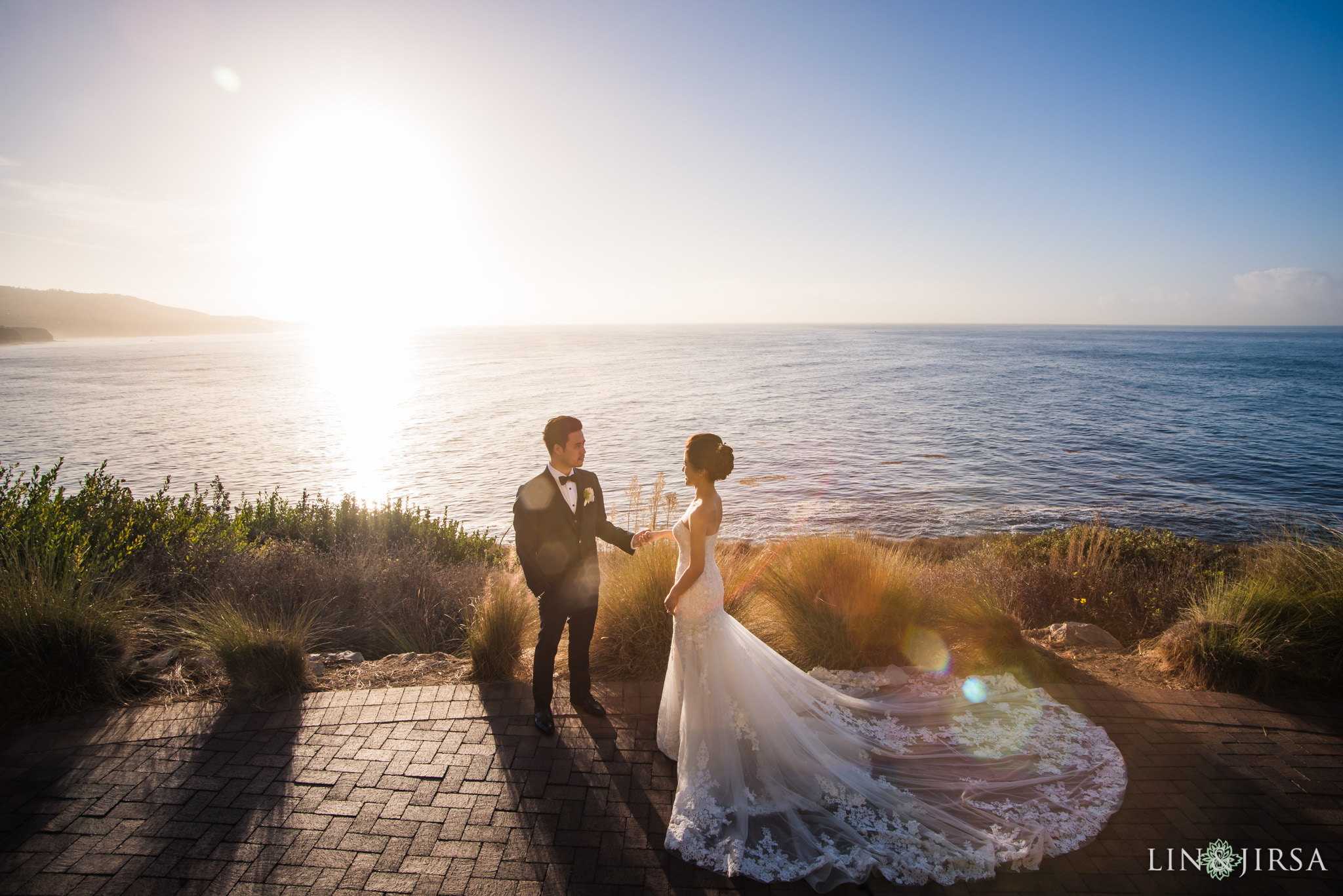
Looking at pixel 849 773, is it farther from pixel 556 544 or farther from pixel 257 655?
pixel 257 655

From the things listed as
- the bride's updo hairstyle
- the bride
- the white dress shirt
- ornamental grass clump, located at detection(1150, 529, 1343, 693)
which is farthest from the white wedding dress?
ornamental grass clump, located at detection(1150, 529, 1343, 693)

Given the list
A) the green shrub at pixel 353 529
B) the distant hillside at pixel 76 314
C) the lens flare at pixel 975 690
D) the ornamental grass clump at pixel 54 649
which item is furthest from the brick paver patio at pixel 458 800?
the distant hillside at pixel 76 314

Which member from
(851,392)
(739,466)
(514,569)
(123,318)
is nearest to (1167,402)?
(851,392)

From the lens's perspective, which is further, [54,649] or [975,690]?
[975,690]

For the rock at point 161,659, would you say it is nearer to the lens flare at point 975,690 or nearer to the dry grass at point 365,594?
the dry grass at point 365,594

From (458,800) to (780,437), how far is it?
1002 inches

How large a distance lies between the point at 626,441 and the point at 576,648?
22.5m

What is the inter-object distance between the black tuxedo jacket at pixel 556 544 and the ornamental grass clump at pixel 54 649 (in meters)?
3.72

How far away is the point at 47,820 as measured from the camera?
3857 millimetres

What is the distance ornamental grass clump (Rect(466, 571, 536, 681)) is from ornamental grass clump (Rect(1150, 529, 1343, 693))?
602 cm

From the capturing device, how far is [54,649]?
17.3 feet

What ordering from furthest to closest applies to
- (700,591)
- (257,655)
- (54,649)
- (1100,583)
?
(1100,583) < (257,655) < (54,649) < (700,591)

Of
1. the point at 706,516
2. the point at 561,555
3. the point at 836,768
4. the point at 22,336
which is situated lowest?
the point at 836,768

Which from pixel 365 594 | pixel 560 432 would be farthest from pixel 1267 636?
pixel 365 594
